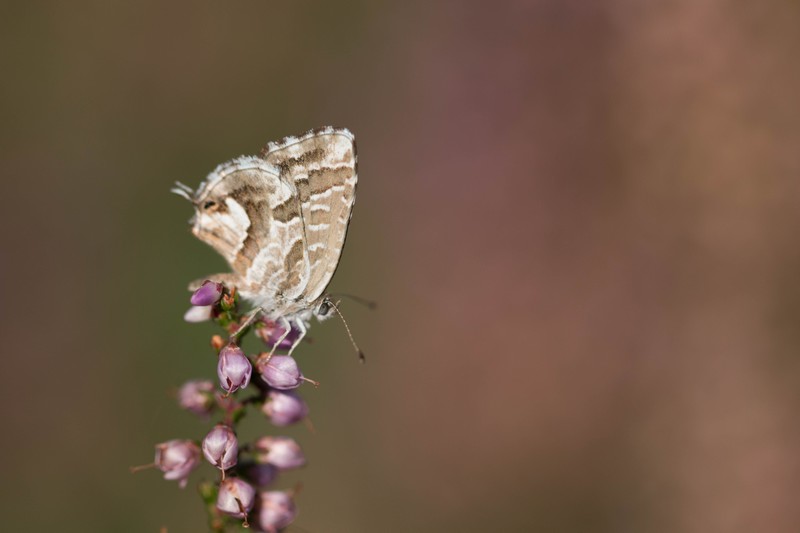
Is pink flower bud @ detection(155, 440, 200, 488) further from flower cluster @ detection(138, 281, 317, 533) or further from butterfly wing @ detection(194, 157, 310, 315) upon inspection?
butterfly wing @ detection(194, 157, 310, 315)

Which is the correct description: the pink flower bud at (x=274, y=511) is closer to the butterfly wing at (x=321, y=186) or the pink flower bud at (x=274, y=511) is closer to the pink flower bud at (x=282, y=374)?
the pink flower bud at (x=282, y=374)

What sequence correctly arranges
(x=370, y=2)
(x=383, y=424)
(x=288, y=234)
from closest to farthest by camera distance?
(x=288, y=234) → (x=383, y=424) → (x=370, y=2)

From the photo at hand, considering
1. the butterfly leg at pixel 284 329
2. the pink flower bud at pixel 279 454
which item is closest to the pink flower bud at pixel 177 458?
the pink flower bud at pixel 279 454

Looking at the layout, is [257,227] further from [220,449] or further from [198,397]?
[220,449]

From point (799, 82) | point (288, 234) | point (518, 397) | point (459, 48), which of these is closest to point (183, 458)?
point (288, 234)

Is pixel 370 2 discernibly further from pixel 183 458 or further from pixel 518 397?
pixel 183 458

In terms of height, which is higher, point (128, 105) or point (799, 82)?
point (799, 82)

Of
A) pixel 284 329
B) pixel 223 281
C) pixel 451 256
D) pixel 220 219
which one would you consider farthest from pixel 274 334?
pixel 451 256
